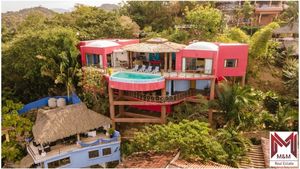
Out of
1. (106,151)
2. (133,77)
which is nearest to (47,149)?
(106,151)

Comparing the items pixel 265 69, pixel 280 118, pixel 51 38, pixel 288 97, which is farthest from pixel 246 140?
pixel 51 38

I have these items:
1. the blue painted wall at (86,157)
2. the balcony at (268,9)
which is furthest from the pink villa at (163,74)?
the balcony at (268,9)

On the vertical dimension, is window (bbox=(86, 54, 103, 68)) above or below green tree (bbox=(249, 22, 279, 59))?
below

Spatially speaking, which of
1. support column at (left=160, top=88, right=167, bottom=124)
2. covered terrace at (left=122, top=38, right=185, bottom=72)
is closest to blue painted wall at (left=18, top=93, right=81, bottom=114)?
covered terrace at (left=122, top=38, right=185, bottom=72)

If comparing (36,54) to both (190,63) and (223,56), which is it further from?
(223,56)

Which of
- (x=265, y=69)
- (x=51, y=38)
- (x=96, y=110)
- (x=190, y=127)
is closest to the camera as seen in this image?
(x=190, y=127)

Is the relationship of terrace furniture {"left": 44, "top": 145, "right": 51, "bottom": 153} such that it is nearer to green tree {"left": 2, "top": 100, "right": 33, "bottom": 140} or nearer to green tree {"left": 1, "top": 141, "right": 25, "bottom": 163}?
green tree {"left": 1, "top": 141, "right": 25, "bottom": 163}

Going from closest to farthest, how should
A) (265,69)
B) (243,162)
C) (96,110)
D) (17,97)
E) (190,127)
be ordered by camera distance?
(190,127)
(243,162)
(96,110)
(17,97)
(265,69)

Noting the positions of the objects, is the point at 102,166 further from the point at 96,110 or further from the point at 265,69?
the point at 265,69
